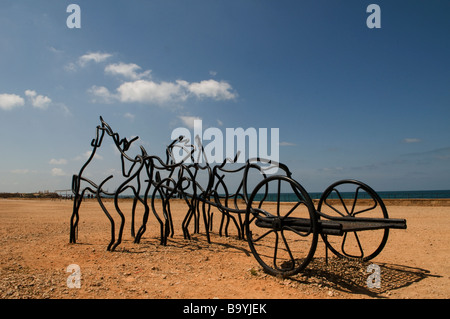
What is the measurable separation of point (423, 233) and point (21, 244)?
12.0 metres

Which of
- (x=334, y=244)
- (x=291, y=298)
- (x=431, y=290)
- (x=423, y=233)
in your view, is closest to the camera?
(x=291, y=298)

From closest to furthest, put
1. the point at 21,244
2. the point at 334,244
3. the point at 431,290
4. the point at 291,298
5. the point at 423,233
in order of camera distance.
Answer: the point at 291,298, the point at 431,290, the point at 21,244, the point at 334,244, the point at 423,233

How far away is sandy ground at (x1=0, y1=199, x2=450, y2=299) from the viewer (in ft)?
13.4

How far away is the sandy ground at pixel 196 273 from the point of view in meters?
4.07

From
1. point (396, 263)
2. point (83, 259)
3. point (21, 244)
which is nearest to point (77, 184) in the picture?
point (21, 244)

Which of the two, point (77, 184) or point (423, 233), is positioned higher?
point (77, 184)

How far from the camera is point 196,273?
5.23m

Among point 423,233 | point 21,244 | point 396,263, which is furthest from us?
point 423,233

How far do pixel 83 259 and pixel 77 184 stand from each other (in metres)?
2.84

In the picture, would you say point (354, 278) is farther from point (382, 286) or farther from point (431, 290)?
point (431, 290)
